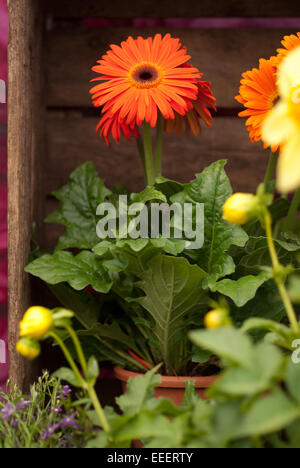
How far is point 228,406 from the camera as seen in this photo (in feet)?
1.34

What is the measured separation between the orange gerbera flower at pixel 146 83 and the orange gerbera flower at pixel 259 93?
92mm

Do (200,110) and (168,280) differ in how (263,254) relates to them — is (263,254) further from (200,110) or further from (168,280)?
(200,110)

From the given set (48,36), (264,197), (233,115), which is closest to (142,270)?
(264,197)

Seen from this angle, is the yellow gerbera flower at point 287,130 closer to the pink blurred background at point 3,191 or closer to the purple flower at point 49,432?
the purple flower at point 49,432

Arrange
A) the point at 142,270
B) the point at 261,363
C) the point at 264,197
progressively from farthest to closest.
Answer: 1. the point at 142,270
2. the point at 264,197
3. the point at 261,363

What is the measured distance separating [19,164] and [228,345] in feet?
2.08

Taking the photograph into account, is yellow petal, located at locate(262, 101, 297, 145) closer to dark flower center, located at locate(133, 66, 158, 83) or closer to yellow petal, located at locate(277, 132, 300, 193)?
yellow petal, located at locate(277, 132, 300, 193)

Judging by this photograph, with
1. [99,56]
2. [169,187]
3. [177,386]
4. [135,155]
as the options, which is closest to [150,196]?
[169,187]

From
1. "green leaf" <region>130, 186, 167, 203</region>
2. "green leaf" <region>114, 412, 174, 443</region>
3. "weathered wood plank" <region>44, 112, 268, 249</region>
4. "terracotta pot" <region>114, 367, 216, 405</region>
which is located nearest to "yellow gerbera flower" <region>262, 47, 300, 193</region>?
"green leaf" <region>114, 412, 174, 443</region>

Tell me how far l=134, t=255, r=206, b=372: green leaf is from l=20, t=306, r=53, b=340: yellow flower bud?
34 cm

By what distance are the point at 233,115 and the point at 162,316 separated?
0.60 metres

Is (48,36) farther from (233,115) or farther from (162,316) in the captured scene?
(162,316)

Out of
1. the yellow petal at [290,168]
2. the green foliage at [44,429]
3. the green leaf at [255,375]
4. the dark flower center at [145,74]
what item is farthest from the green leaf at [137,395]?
the dark flower center at [145,74]

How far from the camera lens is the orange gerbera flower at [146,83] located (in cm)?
89
